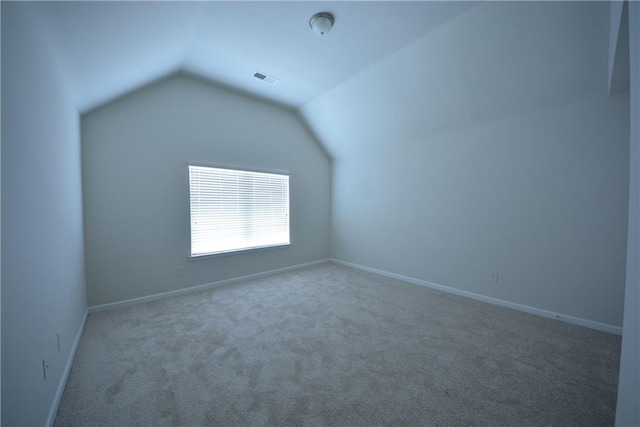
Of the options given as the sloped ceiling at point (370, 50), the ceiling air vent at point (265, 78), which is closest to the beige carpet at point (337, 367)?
the sloped ceiling at point (370, 50)

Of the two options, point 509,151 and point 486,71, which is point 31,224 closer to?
point 486,71

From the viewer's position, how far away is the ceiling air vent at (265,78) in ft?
10.5

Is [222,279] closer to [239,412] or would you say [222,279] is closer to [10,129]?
[239,412]

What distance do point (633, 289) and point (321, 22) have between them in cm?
265

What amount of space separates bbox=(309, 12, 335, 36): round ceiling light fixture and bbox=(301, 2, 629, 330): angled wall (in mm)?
1015

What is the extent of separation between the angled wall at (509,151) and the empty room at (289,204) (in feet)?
0.07

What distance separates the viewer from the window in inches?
139

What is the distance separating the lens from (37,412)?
4.09ft

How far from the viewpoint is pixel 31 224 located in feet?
4.39

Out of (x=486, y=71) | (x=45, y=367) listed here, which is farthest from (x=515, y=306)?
(x=45, y=367)

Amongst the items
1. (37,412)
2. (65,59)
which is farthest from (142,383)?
(65,59)

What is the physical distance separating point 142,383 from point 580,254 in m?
4.15

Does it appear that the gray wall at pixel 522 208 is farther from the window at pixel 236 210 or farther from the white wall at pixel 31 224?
the white wall at pixel 31 224

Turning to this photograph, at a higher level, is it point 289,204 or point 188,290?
point 289,204
